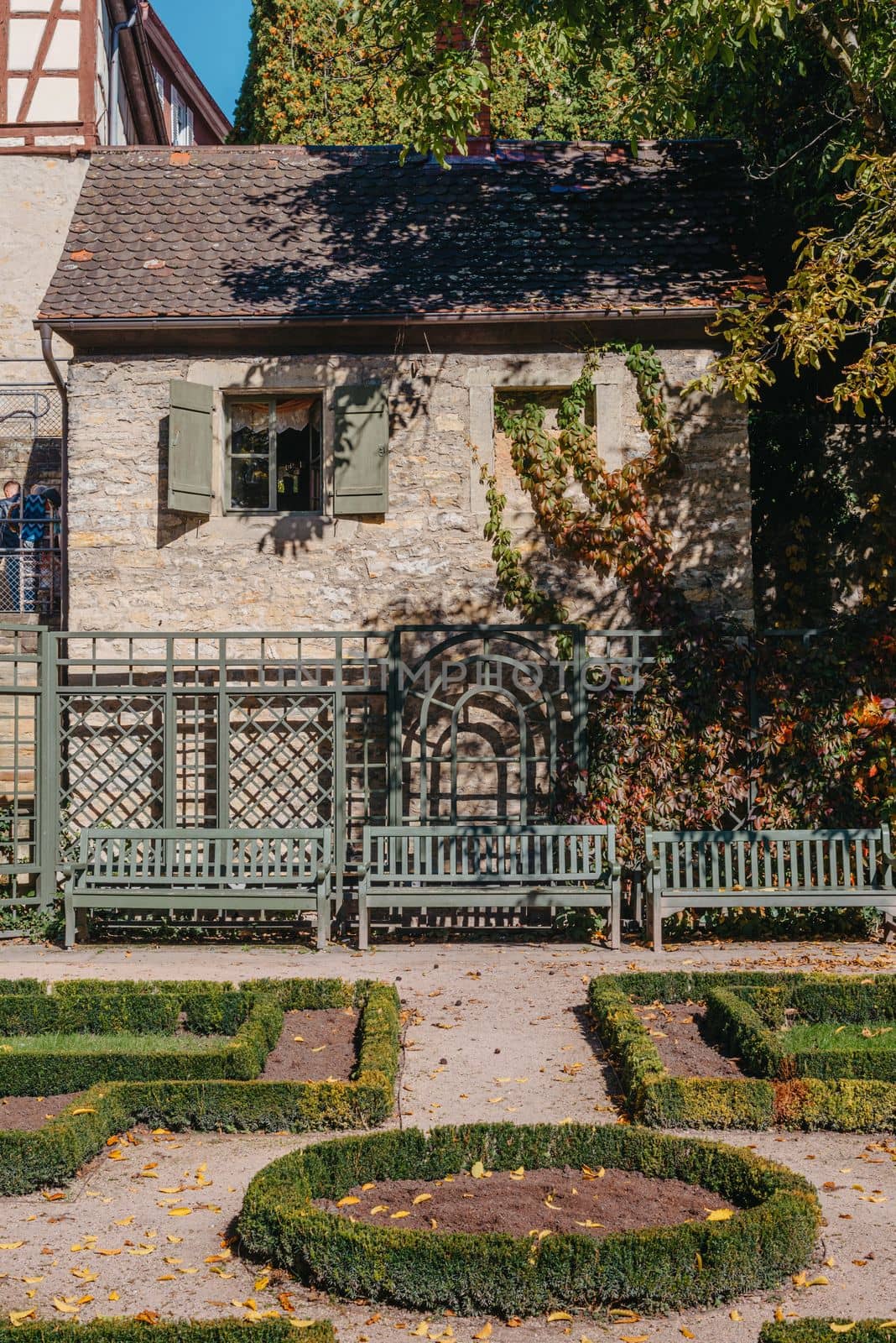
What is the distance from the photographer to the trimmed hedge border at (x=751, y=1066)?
18.6ft

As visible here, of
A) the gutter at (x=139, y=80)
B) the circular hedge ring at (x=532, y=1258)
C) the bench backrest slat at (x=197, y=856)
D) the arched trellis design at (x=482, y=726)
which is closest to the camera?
the circular hedge ring at (x=532, y=1258)

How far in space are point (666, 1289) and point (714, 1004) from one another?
318cm

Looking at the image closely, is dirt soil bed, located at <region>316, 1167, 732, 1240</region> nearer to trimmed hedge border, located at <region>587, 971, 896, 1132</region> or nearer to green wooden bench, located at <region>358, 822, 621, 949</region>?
trimmed hedge border, located at <region>587, 971, 896, 1132</region>

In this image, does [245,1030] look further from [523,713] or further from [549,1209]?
[523,713]

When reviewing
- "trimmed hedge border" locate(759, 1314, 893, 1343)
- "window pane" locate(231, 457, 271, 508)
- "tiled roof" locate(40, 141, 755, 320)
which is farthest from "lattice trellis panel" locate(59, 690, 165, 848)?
"trimmed hedge border" locate(759, 1314, 893, 1343)

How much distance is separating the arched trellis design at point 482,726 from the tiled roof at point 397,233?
2.67m

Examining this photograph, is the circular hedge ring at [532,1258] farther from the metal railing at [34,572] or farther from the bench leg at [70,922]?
the metal railing at [34,572]

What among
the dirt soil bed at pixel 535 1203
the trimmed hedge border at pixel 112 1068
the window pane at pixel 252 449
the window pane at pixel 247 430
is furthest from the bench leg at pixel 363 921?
the dirt soil bed at pixel 535 1203

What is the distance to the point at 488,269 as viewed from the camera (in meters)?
11.3

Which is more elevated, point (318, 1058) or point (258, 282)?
point (258, 282)

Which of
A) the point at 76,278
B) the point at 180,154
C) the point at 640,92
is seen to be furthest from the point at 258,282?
the point at 640,92

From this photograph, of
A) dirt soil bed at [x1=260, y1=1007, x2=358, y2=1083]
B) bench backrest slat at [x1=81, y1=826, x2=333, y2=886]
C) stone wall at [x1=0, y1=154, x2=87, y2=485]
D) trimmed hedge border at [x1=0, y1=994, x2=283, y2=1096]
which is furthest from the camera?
stone wall at [x1=0, y1=154, x2=87, y2=485]

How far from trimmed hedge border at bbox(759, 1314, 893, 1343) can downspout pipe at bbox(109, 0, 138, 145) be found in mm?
16958

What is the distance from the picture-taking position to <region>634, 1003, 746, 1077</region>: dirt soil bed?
6.33m
